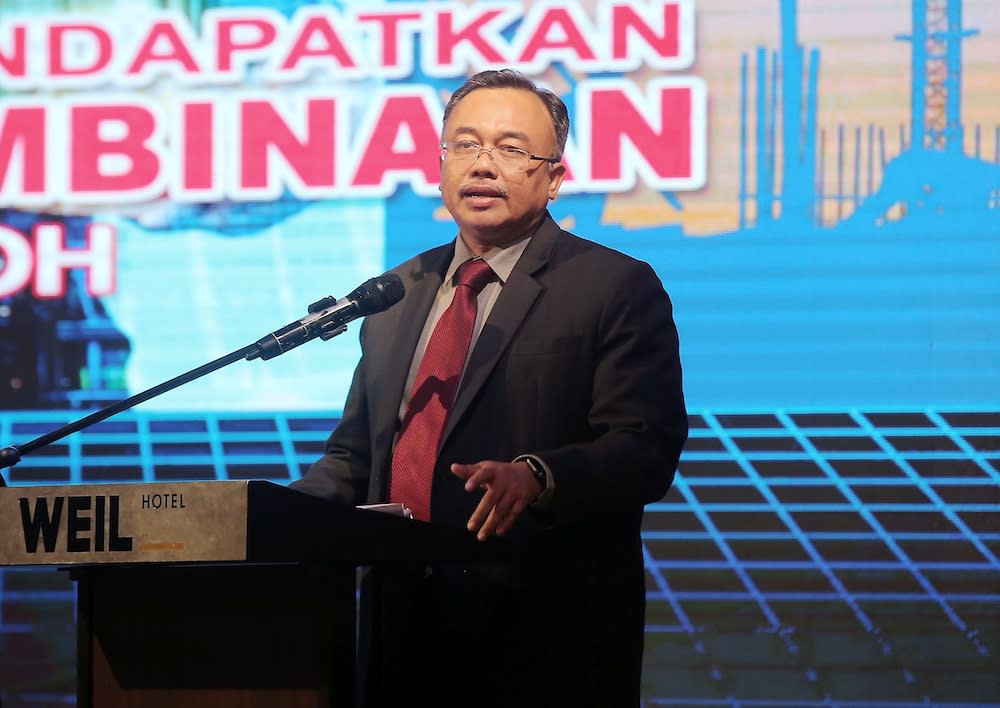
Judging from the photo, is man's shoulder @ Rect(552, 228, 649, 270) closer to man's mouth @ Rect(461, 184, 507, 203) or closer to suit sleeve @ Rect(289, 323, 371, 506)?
man's mouth @ Rect(461, 184, 507, 203)

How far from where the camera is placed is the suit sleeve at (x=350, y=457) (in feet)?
6.87

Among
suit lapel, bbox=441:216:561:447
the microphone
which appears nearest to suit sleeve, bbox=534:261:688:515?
suit lapel, bbox=441:216:561:447

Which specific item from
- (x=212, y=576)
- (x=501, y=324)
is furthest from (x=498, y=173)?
(x=212, y=576)

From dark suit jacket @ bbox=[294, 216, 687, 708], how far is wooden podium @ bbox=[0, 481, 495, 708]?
6.5 inches

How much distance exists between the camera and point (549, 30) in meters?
3.68

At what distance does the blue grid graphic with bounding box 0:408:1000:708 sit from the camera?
3357mm

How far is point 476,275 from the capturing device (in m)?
2.12

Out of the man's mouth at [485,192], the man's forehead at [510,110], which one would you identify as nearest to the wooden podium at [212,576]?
the man's mouth at [485,192]

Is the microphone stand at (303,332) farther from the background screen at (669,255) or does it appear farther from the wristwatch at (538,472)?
the background screen at (669,255)

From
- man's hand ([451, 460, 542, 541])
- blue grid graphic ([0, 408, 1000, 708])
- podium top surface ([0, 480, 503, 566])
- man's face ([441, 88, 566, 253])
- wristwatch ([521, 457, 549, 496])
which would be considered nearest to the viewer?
podium top surface ([0, 480, 503, 566])

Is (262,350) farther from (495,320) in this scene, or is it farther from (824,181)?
(824,181)

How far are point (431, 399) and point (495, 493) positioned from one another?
471mm

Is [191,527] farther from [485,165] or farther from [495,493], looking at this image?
[485,165]

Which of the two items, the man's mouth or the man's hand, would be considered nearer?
the man's hand
